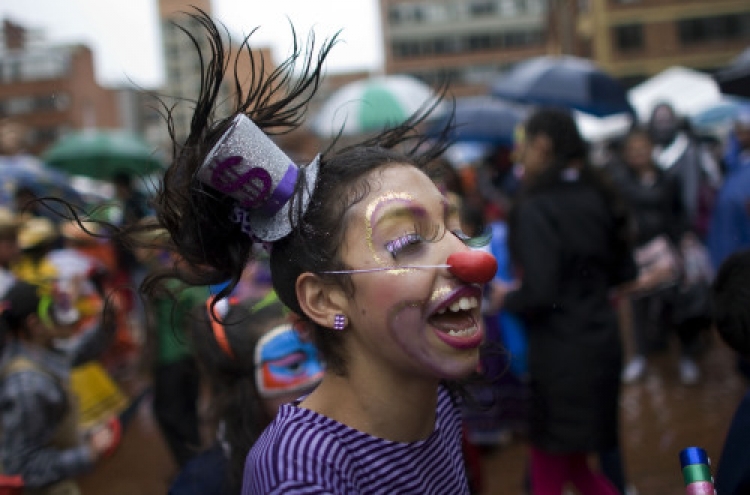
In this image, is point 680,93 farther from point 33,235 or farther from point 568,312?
point 33,235

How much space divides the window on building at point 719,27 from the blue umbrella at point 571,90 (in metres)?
37.9

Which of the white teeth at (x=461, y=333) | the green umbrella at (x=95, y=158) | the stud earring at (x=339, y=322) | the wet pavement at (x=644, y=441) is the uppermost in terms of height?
the stud earring at (x=339, y=322)

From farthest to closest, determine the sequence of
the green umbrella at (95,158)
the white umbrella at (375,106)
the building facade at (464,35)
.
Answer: the building facade at (464,35)
the green umbrella at (95,158)
the white umbrella at (375,106)

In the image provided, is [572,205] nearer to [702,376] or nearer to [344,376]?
[344,376]

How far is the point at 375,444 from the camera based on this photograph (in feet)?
4.63

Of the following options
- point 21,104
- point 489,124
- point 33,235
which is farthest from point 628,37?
point 21,104

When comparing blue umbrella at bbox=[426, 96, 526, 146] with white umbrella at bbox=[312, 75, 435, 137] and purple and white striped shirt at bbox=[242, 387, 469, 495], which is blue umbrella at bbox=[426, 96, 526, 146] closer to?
white umbrella at bbox=[312, 75, 435, 137]

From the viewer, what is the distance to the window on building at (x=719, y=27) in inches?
1547

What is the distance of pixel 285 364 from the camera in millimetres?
2143

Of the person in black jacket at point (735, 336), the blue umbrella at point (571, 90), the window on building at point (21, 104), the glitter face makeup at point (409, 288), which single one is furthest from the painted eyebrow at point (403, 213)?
the window on building at point (21, 104)

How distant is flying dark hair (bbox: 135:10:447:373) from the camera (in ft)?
4.79

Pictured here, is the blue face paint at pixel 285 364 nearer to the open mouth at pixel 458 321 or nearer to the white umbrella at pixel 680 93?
the open mouth at pixel 458 321

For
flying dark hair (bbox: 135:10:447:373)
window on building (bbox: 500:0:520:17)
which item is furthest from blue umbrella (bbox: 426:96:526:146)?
window on building (bbox: 500:0:520:17)

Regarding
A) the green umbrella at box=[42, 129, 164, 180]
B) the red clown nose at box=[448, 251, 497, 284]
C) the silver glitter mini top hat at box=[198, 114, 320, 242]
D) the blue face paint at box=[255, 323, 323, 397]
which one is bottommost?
the green umbrella at box=[42, 129, 164, 180]
